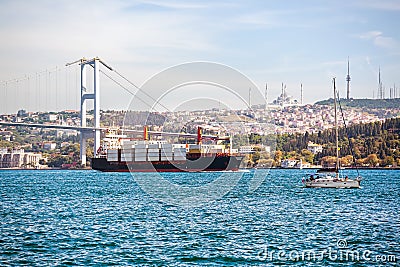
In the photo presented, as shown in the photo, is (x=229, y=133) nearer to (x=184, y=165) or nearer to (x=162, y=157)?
(x=162, y=157)

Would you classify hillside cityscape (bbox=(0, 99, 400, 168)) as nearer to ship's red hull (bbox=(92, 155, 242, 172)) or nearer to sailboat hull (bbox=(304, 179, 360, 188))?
ship's red hull (bbox=(92, 155, 242, 172))

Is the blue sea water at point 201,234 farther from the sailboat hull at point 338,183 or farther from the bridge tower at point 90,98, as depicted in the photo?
the bridge tower at point 90,98

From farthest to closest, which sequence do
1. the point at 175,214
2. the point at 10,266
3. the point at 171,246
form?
the point at 175,214 < the point at 171,246 < the point at 10,266

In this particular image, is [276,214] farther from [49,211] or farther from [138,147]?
[138,147]

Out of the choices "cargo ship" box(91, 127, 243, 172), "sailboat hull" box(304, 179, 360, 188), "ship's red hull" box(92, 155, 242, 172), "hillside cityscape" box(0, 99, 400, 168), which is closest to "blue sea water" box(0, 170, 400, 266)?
"sailboat hull" box(304, 179, 360, 188)

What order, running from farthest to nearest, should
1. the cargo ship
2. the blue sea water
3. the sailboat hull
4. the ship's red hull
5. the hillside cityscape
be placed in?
the hillside cityscape → the cargo ship → the ship's red hull → the sailboat hull → the blue sea water

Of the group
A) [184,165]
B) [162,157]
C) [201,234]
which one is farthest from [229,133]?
[201,234]

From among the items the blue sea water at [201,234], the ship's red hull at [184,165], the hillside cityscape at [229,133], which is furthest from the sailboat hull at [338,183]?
the hillside cityscape at [229,133]

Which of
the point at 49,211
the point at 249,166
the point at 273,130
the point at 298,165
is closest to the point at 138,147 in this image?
the point at 249,166
